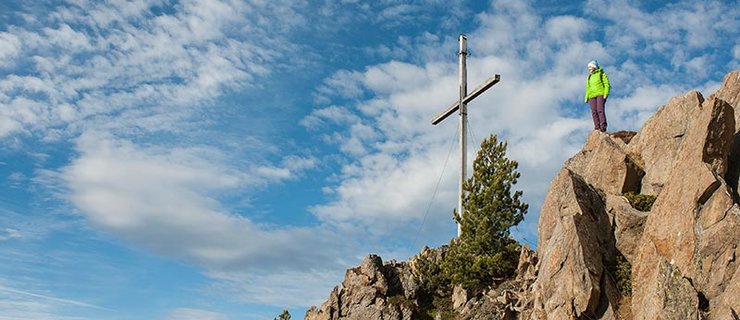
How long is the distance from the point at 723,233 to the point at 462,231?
55.2 feet

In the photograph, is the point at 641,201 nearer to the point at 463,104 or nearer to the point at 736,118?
the point at 736,118

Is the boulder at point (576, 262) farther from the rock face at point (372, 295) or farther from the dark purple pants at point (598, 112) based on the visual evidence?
the rock face at point (372, 295)

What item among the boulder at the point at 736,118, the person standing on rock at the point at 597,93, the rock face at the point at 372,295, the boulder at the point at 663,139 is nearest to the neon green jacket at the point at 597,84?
the person standing on rock at the point at 597,93

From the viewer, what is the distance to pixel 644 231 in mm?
24547

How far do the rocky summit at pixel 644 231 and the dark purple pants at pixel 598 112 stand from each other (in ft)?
3.50

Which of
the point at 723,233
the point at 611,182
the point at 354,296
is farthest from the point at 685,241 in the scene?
the point at 354,296

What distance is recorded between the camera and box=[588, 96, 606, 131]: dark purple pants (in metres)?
35.4

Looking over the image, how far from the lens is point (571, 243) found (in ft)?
82.7

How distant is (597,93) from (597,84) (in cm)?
51

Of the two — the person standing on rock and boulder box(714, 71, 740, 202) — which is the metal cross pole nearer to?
the person standing on rock

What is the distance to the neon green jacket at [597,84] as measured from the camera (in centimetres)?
3544

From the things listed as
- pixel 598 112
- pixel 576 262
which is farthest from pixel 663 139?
pixel 576 262

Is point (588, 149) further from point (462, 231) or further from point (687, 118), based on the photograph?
point (462, 231)

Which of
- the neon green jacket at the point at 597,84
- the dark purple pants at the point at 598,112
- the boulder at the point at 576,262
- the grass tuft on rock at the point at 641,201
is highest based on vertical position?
the neon green jacket at the point at 597,84
